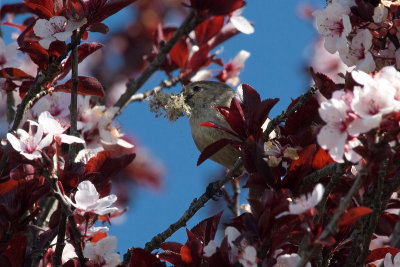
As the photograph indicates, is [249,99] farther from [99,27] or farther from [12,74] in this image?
[12,74]

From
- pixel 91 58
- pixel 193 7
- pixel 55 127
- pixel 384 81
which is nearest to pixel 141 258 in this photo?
pixel 55 127

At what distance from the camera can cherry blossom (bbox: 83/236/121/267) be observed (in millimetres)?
1762

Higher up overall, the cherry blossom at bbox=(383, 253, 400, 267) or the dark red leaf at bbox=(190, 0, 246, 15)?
the dark red leaf at bbox=(190, 0, 246, 15)

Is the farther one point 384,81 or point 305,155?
point 305,155

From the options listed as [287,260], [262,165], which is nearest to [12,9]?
[262,165]

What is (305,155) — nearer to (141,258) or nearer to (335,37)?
(335,37)

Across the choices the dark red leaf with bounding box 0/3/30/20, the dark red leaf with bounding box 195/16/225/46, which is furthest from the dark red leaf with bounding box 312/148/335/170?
the dark red leaf with bounding box 0/3/30/20

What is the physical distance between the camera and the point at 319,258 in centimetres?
160

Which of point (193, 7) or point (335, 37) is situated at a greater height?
point (193, 7)

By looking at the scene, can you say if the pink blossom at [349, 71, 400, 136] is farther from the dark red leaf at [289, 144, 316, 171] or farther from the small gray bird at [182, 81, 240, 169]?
the small gray bird at [182, 81, 240, 169]

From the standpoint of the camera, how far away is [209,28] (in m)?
3.12

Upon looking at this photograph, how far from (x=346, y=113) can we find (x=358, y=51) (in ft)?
1.59

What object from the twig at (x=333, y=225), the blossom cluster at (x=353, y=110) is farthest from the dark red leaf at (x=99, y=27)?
the twig at (x=333, y=225)

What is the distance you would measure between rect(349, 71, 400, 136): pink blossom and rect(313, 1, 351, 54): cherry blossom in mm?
449
